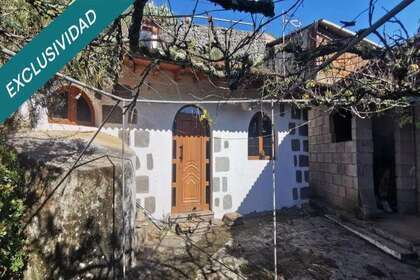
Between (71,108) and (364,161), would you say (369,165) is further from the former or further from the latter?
(71,108)

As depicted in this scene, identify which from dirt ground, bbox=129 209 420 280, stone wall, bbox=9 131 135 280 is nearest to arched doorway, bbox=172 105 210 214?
dirt ground, bbox=129 209 420 280

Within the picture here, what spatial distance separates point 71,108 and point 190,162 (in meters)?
2.57

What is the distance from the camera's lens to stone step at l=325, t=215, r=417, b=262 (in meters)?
4.39

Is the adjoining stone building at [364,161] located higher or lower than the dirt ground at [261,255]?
higher

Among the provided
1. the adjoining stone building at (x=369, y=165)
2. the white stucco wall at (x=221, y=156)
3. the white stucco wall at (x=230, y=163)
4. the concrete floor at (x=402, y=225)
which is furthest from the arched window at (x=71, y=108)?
the concrete floor at (x=402, y=225)

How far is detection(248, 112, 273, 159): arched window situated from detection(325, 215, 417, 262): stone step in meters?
2.25

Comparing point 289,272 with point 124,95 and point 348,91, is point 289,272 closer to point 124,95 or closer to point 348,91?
point 348,91

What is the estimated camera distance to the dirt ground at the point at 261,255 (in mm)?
3834

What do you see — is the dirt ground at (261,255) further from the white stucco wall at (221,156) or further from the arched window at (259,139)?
the arched window at (259,139)

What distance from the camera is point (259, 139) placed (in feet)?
22.5


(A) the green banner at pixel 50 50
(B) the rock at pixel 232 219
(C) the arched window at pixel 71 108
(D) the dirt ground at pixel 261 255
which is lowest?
(D) the dirt ground at pixel 261 255

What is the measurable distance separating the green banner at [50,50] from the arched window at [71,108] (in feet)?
11.5

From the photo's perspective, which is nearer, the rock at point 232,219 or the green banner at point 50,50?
the green banner at point 50,50

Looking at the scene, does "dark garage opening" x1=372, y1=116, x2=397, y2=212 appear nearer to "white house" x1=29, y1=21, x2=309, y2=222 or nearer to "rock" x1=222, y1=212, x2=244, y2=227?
"white house" x1=29, y1=21, x2=309, y2=222
